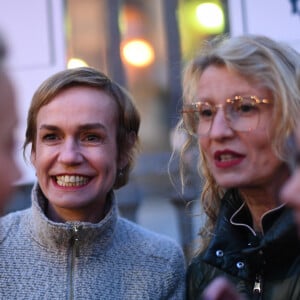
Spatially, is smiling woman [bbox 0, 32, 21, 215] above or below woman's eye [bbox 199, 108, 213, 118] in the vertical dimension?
above

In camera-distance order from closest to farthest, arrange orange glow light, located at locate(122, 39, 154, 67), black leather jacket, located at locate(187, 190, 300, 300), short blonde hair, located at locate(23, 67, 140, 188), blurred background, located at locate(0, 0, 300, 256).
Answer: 1. black leather jacket, located at locate(187, 190, 300, 300)
2. short blonde hair, located at locate(23, 67, 140, 188)
3. blurred background, located at locate(0, 0, 300, 256)
4. orange glow light, located at locate(122, 39, 154, 67)

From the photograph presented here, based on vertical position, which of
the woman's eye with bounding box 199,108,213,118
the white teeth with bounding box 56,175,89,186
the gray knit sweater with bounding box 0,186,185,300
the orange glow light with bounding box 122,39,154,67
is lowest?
the gray knit sweater with bounding box 0,186,185,300

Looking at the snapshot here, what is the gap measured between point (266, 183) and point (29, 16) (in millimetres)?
3146

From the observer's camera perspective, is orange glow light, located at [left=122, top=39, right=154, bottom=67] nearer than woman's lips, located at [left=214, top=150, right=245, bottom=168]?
No

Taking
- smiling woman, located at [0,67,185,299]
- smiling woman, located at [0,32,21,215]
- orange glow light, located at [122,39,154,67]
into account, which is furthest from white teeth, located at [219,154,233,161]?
orange glow light, located at [122,39,154,67]

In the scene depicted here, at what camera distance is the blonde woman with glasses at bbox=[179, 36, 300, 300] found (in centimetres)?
228

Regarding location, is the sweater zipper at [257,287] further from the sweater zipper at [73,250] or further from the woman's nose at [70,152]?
the woman's nose at [70,152]

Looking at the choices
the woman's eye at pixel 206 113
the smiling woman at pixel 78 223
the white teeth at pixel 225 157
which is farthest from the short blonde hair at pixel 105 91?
the white teeth at pixel 225 157

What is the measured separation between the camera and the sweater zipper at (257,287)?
228cm

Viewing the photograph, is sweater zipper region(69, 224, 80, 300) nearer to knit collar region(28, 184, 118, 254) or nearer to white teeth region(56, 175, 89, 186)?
knit collar region(28, 184, 118, 254)

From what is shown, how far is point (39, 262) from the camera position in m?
2.63

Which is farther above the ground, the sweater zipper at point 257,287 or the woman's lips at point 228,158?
the woman's lips at point 228,158

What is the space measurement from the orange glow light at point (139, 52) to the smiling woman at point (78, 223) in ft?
13.7

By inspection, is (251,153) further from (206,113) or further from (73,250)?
(73,250)
